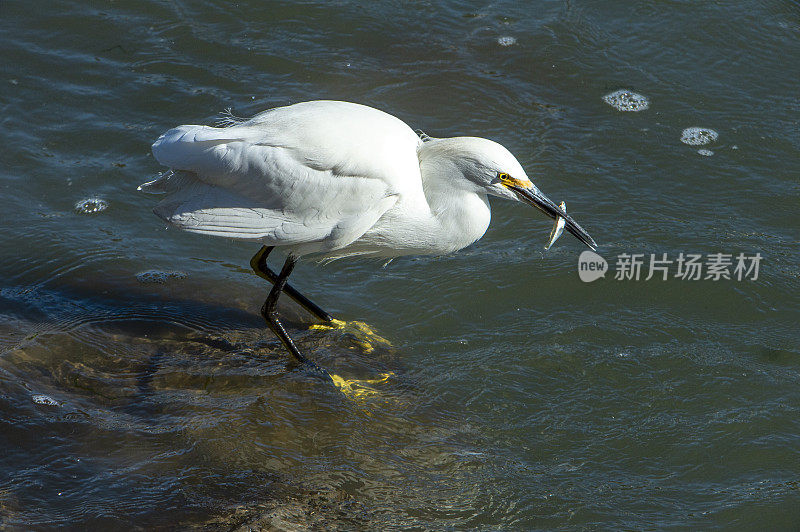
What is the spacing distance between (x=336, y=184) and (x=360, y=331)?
1.18 metres

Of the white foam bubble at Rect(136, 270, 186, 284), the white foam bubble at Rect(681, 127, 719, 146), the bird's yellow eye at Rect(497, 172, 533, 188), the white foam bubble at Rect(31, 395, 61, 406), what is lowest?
the white foam bubble at Rect(31, 395, 61, 406)

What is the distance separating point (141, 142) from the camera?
673cm

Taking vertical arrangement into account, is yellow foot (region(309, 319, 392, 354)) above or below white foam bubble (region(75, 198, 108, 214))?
below

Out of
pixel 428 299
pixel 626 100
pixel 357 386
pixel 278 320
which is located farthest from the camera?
pixel 626 100

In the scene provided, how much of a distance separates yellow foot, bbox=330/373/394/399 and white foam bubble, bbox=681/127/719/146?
3449 millimetres

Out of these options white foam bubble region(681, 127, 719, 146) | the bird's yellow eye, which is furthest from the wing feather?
white foam bubble region(681, 127, 719, 146)

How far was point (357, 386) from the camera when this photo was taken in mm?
4824

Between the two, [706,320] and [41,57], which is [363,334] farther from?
[41,57]

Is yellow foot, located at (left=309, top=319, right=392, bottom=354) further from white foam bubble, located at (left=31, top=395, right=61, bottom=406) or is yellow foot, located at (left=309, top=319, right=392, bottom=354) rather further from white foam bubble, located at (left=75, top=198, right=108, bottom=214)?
white foam bubble, located at (left=75, top=198, right=108, bottom=214)

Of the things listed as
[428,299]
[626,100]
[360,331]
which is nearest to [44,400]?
[360,331]

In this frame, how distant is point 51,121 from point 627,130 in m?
4.75

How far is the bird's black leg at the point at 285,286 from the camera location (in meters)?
5.29

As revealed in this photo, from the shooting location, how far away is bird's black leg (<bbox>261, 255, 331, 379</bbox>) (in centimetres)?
495

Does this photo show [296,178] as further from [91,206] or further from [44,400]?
[91,206]
